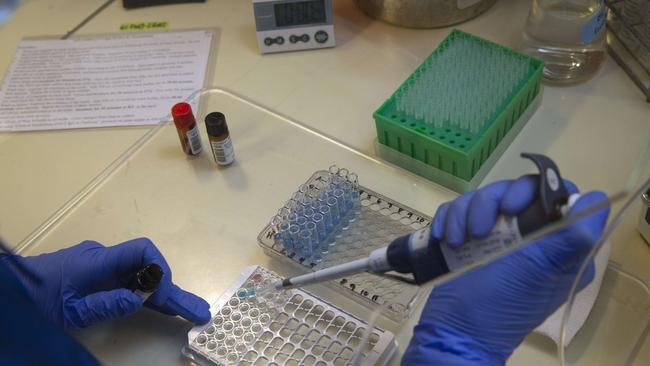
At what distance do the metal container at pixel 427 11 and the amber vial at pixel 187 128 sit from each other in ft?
1.57

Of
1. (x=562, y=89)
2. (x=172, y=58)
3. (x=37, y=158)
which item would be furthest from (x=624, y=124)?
(x=37, y=158)

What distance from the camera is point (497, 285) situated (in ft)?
2.64

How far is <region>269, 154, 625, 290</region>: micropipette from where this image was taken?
0.75 metres

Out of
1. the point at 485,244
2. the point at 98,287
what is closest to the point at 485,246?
the point at 485,244

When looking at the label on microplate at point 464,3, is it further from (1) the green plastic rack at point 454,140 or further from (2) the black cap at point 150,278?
(2) the black cap at point 150,278

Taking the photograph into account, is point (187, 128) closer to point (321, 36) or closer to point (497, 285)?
point (321, 36)

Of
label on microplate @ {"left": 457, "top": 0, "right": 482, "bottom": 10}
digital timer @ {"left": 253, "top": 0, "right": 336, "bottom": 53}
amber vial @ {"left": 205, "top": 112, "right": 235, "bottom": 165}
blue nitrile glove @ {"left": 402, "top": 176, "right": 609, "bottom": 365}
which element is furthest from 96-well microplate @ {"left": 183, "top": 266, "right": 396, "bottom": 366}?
label on microplate @ {"left": 457, "top": 0, "right": 482, "bottom": 10}

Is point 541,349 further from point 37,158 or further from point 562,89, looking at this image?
point 37,158

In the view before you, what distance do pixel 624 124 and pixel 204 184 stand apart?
0.74 metres

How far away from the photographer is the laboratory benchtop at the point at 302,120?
107 cm

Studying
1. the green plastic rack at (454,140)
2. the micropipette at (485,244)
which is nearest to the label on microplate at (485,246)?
the micropipette at (485,244)

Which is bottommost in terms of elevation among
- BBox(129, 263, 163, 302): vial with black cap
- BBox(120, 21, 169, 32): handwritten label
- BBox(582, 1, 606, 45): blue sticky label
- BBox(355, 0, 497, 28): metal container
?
BBox(129, 263, 163, 302): vial with black cap

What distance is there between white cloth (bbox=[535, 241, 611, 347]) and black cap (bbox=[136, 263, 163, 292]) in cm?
53

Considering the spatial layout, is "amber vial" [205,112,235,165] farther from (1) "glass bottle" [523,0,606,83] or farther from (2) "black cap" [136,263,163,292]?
(1) "glass bottle" [523,0,606,83]
